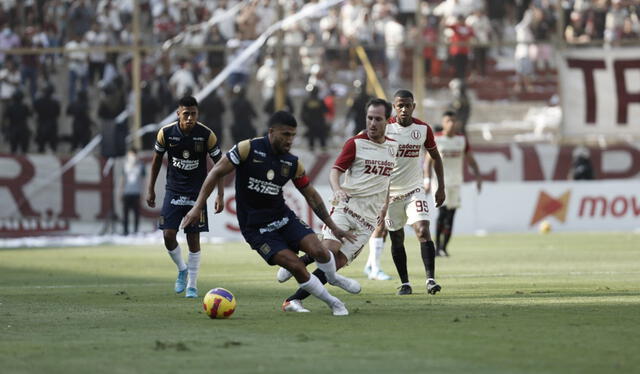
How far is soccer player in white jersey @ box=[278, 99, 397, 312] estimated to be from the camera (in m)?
12.6

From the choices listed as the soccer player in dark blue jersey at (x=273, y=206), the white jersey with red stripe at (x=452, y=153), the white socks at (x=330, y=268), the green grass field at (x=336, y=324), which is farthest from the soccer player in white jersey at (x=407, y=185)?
the white jersey with red stripe at (x=452, y=153)

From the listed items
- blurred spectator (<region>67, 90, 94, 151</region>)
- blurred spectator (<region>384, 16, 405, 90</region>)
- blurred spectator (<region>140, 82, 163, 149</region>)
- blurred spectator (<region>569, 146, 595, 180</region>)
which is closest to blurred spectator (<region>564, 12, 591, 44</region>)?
blurred spectator (<region>569, 146, 595, 180</region>)

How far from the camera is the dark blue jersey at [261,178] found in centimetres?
1103

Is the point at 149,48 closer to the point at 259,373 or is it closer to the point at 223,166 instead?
the point at 223,166

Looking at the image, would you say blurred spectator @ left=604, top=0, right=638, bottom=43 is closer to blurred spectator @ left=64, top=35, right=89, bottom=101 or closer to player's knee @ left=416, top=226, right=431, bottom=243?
blurred spectator @ left=64, top=35, right=89, bottom=101

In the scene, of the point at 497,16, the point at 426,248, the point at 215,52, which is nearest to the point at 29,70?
the point at 215,52

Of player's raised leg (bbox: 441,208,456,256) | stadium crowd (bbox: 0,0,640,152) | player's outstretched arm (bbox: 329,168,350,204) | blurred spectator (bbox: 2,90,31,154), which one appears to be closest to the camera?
player's outstretched arm (bbox: 329,168,350,204)

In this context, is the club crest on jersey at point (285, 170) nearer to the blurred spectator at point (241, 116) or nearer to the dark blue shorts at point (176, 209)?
the dark blue shorts at point (176, 209)

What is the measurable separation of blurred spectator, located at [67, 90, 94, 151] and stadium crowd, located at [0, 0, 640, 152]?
0.08 feet

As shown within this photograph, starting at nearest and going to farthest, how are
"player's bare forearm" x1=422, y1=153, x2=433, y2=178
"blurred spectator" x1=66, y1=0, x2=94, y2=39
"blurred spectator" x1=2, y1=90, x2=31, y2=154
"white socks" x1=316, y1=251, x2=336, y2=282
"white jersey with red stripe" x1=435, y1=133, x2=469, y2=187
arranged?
"white socks" x1=316, y1=251, x2=336, y2=282 → "player's bare forearm" x1=422, y1=153, x2=433, y2=178 → "white jersey with red stripe" x1=435, y1=133, x2=469, y2=187 → "blurred spectator" x1=2, y1=90, x2=31, y2=154 → "blurred spectator" x1=66, y1=0, x2=94, y2=39

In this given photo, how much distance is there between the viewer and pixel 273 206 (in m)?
11.3

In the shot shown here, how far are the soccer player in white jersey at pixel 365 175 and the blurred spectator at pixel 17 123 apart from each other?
18.0 meters

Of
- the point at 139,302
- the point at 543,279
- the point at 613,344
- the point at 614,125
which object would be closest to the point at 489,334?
the point at 613,344

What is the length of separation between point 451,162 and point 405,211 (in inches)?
254
